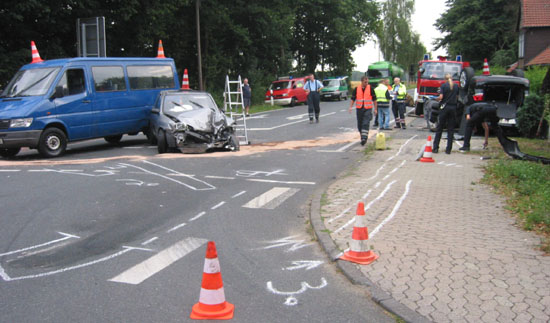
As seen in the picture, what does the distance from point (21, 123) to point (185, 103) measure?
157 inches

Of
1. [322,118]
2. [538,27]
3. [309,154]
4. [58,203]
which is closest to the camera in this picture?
[58,203]

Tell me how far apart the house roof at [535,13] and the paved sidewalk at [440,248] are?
33.3 m

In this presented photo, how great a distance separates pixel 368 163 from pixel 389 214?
15.2ft

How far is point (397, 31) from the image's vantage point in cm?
8744

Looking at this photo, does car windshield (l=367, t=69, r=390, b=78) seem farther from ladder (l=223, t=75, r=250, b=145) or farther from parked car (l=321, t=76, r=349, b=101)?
ladder (l=223, t=75, r=250, b=145)

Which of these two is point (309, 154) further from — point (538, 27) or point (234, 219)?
point (538, 27)

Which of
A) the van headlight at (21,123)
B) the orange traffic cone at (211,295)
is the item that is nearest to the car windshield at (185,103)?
the van headlight at (21,123)

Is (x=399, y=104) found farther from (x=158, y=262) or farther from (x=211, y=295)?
(x=211, y=295)

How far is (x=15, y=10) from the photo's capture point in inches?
762

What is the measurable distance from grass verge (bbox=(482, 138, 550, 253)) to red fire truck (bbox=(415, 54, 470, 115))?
40.9ft

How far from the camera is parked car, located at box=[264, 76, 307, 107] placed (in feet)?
118

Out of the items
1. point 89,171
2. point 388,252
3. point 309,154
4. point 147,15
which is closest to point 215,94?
point 147,15

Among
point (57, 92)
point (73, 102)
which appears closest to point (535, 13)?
point (73, 102)

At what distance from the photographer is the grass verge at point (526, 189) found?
6191 millimetres
